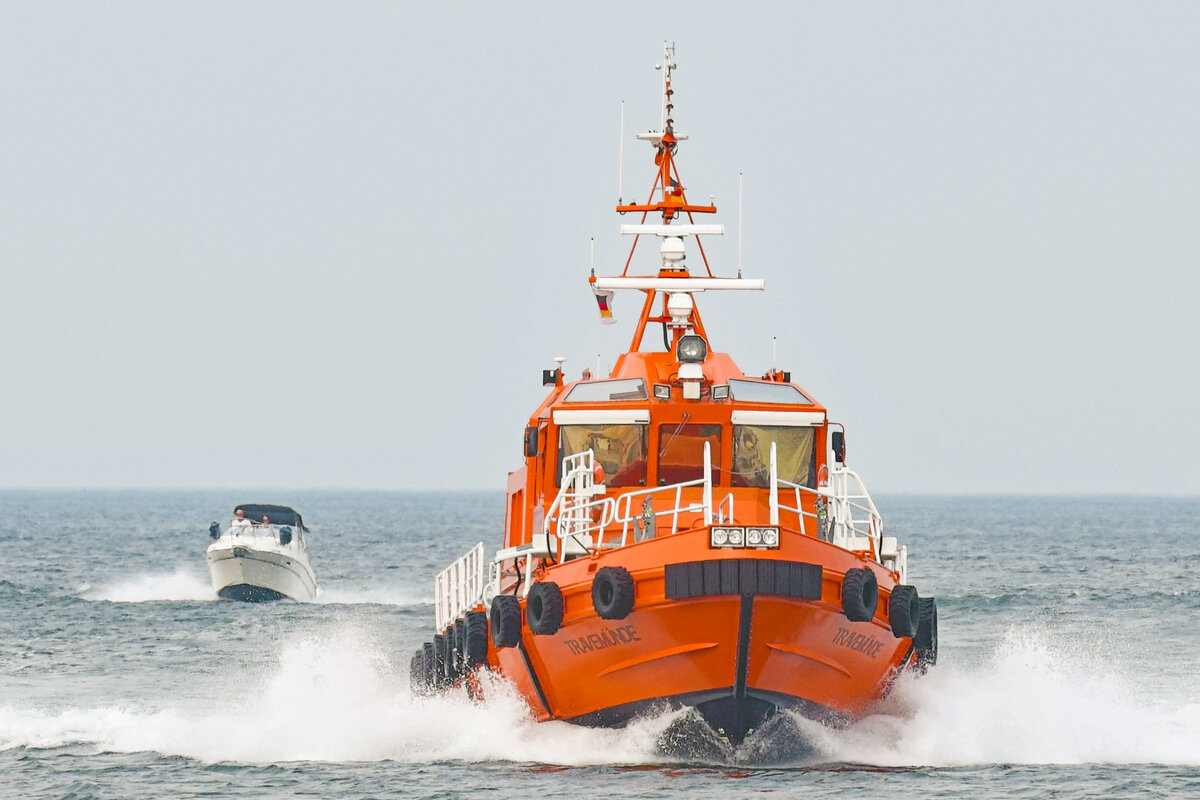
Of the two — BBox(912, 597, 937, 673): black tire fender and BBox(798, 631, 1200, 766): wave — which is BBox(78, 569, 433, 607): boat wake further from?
BBox(912, 597, 937, 673): black tire fender

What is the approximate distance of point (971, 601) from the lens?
41688 mm

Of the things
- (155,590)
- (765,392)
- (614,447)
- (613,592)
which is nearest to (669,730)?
(613,592)

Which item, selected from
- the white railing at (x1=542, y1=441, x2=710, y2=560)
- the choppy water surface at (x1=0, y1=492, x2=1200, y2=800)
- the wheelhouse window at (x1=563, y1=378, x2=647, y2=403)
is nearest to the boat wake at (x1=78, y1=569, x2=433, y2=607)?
the choppy water surface at (x1=0, y1=492, x2=1200, y2=800)

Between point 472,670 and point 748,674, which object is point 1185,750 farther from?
point 472,670

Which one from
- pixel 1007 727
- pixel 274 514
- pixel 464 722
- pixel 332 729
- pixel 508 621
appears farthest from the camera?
pixel 274 514

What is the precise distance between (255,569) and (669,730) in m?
28.2

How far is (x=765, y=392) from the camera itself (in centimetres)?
1942

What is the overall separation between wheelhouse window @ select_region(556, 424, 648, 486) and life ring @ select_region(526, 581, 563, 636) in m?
2.29

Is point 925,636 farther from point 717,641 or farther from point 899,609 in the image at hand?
point 717,641

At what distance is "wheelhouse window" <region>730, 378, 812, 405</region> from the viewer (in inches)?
757

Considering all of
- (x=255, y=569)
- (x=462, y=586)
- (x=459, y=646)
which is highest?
(x=255, y=569)

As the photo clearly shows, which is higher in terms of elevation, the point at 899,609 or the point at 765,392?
the point at 765,392

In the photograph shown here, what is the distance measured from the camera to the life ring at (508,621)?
57.6 ft

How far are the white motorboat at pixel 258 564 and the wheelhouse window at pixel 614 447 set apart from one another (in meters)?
25.8
